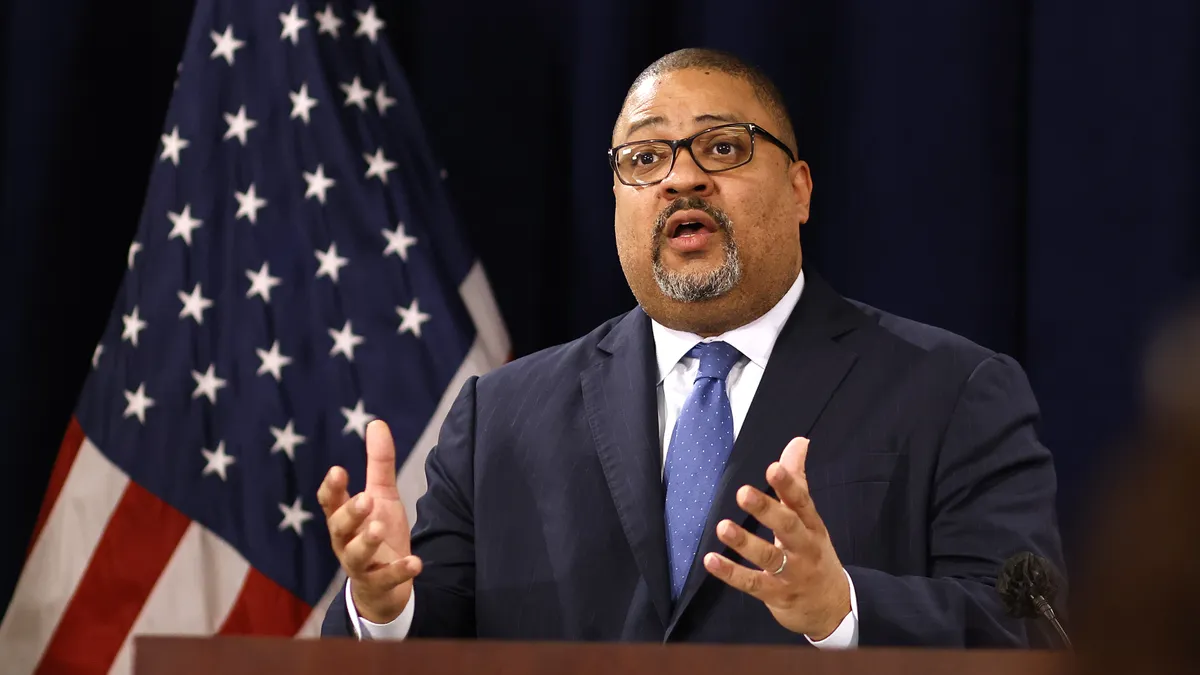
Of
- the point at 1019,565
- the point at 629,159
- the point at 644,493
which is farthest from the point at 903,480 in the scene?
the point at 629,159

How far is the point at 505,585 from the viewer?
1.85 meters

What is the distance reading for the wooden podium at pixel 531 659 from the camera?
83 centimetres

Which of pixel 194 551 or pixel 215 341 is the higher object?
pixel 215 341

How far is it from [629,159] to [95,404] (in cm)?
123

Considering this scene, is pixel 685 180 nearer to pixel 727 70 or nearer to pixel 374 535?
pixel 727 70

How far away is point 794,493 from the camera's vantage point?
1310 mm

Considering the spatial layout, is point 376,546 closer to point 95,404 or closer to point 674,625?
point 674,625

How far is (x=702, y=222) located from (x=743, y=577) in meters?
0.79

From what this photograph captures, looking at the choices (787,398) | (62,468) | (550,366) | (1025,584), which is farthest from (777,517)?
(62,468)

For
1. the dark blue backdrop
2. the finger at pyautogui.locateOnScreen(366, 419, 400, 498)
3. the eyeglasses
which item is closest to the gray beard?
the eyeglasses

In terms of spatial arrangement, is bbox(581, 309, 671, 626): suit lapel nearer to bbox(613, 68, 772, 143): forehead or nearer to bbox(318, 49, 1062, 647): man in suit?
bbox(318, 49, 1062, 647): man in suit

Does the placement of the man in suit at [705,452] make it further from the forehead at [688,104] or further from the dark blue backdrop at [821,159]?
the dark blue backdrop at [821,159]

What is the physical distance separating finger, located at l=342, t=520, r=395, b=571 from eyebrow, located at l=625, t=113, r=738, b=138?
2.62ft

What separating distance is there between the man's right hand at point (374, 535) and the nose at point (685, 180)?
606 mm
